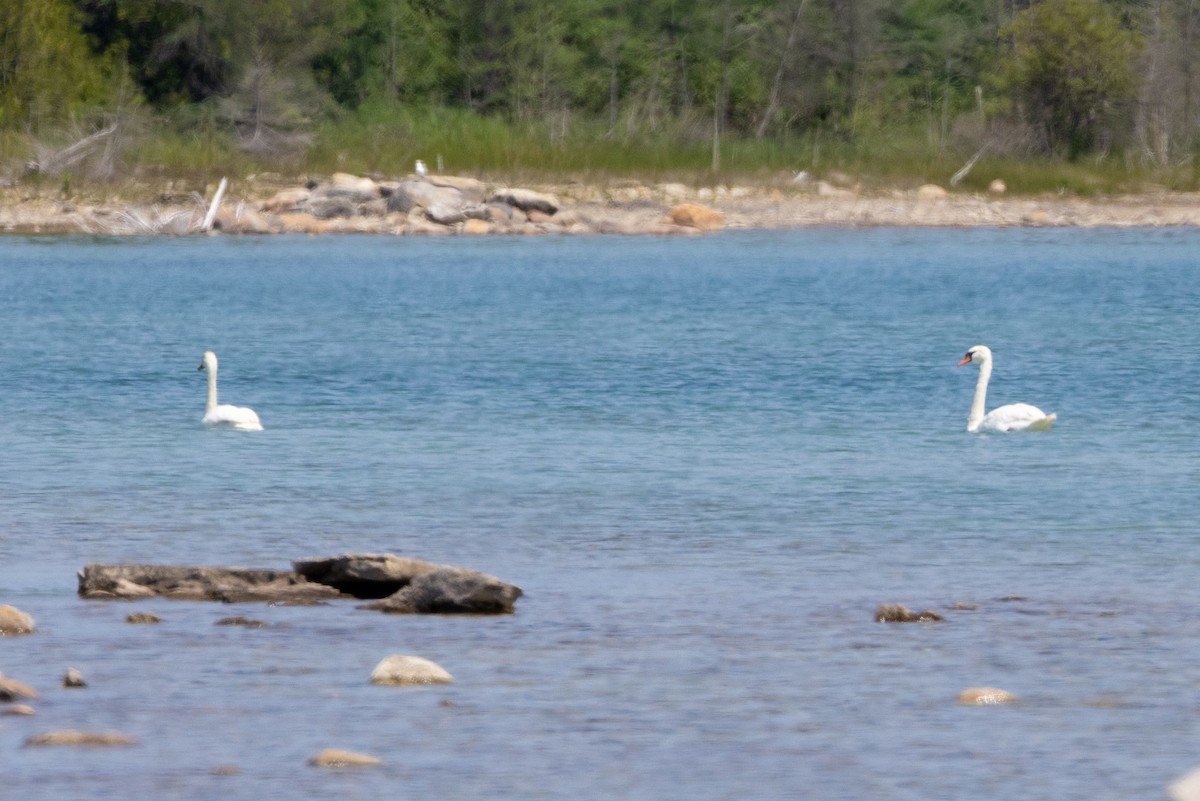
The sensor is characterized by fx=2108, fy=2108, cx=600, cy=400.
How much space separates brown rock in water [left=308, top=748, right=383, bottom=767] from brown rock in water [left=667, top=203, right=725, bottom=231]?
55.1 meters

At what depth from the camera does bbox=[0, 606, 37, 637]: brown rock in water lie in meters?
9.69

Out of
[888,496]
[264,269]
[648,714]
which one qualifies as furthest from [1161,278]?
[648,714]

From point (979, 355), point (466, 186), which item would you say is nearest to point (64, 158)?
point (466, 186)

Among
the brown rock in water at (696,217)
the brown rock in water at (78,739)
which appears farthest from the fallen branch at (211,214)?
the brown rock in water at (78,739)

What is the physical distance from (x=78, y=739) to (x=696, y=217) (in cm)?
5545

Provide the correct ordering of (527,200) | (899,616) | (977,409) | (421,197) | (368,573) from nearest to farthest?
(899,616) < (368,573) < (977,409) < (421,197) < (527,200)

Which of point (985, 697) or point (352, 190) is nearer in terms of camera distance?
point (985, 697)

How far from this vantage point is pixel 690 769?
752cm

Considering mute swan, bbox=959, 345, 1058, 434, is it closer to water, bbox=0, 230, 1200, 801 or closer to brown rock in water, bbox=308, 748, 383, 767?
water, bbox=0, 230, 1200, 801

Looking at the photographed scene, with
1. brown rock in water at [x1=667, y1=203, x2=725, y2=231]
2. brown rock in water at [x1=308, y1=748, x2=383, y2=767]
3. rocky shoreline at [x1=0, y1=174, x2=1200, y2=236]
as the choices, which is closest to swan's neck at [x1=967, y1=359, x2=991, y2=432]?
brown rock in water at [x1=308, y1=748, x2=383, y2=767]

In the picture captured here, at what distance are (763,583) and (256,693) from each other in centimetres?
380

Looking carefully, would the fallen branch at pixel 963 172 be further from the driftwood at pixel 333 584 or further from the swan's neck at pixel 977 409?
the driftwood at pixel 333 584

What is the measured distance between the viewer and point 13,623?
31.8 ft

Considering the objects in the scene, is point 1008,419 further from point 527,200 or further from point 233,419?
point 527,200
